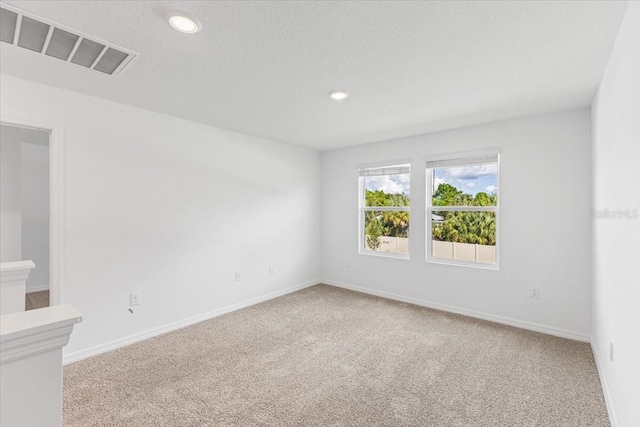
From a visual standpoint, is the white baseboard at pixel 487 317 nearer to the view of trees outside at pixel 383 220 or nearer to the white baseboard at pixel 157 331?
the view of trees outside at pixel 383 220

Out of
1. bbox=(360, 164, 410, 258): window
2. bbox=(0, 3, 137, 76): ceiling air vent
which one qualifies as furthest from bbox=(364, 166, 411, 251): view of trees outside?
bbox=(0, 3, 137, 76): ceiling air vent

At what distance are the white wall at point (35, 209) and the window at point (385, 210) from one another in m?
5.22

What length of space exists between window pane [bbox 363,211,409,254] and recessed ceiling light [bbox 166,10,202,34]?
139 inches

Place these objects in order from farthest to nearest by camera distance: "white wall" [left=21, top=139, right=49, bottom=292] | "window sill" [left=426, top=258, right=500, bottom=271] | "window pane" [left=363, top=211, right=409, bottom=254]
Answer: "white wall" [left=21, top=139, right=49, bottom=292], "window pane" [left=363, top=211, right=409, bottom=254], "window sill" [left=426, top=258, right=500, bottom=271]

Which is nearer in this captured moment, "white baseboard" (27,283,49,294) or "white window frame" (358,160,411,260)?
"white window frame" (358,160,411,260)

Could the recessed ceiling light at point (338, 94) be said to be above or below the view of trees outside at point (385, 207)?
above

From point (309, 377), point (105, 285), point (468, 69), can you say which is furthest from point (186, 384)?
point (468, 69)

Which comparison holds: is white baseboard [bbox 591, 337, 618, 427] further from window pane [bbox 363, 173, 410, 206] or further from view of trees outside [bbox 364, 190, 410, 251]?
window pane [bbox 363, 173, 410, 206]

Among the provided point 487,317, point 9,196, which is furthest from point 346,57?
point 9,196

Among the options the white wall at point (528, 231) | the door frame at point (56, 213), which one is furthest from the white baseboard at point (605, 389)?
the door frame at point (56, 213)

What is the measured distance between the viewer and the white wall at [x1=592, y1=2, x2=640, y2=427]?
140 centimetres

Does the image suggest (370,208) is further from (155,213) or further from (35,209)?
(35,209)

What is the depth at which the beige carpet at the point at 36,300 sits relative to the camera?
4156 mm

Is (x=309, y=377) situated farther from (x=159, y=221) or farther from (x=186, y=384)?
(x=159, y=221)
